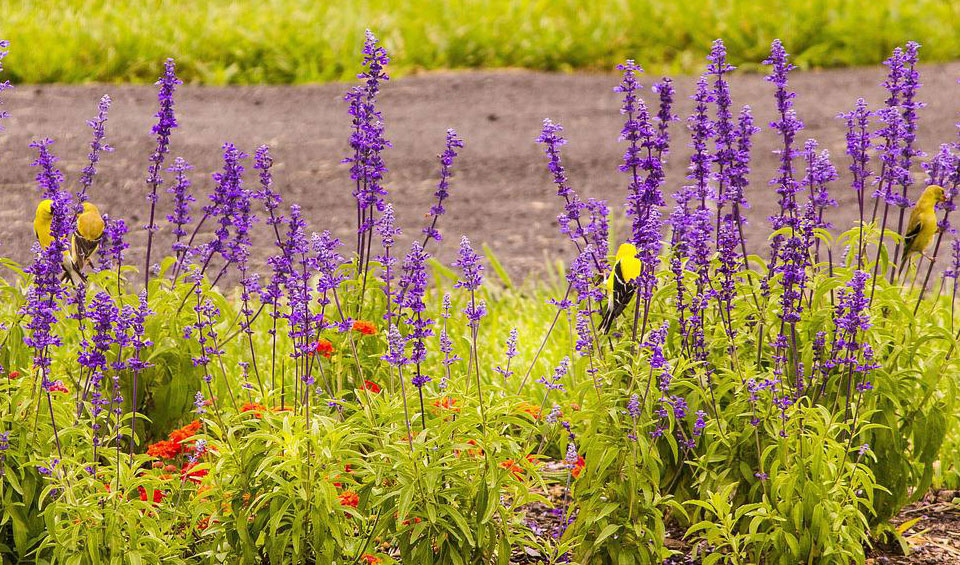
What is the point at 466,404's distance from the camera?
3.26m

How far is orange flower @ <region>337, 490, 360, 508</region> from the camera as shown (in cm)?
320

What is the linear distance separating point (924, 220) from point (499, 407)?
1556 millimetres

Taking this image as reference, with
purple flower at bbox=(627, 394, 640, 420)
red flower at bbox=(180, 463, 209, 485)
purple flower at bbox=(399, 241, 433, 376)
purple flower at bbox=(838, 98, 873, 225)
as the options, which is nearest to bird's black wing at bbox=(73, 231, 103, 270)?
Result: red flower at bbox=(180, 463, 209, 485)

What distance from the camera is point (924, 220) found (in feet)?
12.4

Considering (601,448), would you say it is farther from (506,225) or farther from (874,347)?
(506,225)

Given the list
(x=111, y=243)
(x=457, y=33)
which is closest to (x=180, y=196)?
(x=111, y=243)

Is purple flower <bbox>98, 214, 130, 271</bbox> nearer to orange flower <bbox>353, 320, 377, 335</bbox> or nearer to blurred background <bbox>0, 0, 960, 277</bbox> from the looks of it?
orange flower <bbox>353, 320, 377, 335</bbox>

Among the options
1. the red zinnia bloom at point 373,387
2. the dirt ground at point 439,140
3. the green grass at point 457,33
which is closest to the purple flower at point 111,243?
the red zinnia bloom at point 373,387

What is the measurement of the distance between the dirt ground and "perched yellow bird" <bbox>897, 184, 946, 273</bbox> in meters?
2.99

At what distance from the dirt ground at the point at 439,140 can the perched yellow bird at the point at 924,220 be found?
2991mm

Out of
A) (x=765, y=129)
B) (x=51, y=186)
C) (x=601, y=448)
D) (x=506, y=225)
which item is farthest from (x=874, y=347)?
(x=765, y=129)

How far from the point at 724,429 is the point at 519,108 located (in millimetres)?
6249

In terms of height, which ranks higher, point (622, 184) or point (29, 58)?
point (29, 58)

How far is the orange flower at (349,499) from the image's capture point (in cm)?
→ 320
